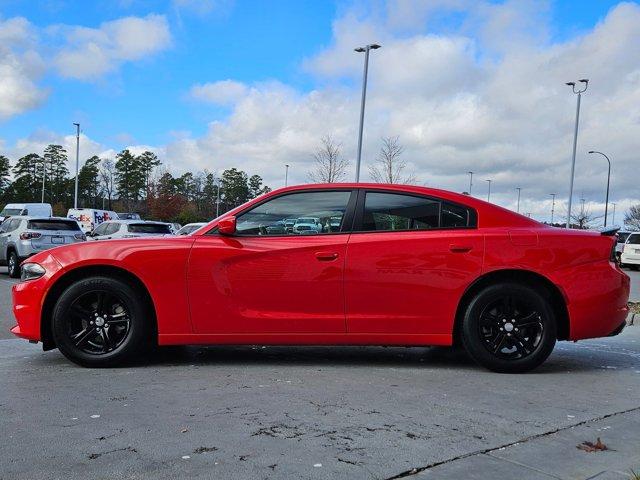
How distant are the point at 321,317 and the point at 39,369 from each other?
2399 mm

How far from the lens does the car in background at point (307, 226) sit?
539 cm

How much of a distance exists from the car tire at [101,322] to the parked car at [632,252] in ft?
85.5

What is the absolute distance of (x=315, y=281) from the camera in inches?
206

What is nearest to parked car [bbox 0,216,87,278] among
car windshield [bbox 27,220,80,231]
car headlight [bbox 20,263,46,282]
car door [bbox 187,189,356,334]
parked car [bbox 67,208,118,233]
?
car windshield [bbox 27,220,80,231]

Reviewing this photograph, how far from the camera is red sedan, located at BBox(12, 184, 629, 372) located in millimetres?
5242

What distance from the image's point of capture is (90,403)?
4234 millimetres

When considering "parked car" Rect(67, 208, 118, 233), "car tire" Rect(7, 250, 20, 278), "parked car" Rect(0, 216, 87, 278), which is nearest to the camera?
"parked car" Rect(0, 216, 87, 278)

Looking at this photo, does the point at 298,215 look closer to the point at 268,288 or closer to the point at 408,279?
the point at 268,288

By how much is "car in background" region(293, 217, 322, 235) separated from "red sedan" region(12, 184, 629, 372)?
1cm

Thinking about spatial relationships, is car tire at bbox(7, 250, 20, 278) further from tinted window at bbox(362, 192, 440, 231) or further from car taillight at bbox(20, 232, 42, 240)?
tinted window at bbox(362, 192, 440, 231)

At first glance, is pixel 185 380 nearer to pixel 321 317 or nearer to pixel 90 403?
pixel 90 403

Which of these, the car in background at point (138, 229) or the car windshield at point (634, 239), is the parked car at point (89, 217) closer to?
the car in background at point (138, 229)

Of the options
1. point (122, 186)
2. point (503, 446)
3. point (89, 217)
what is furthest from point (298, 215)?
point (122, 186)

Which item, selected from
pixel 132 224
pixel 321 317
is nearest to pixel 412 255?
pixel 321 317
